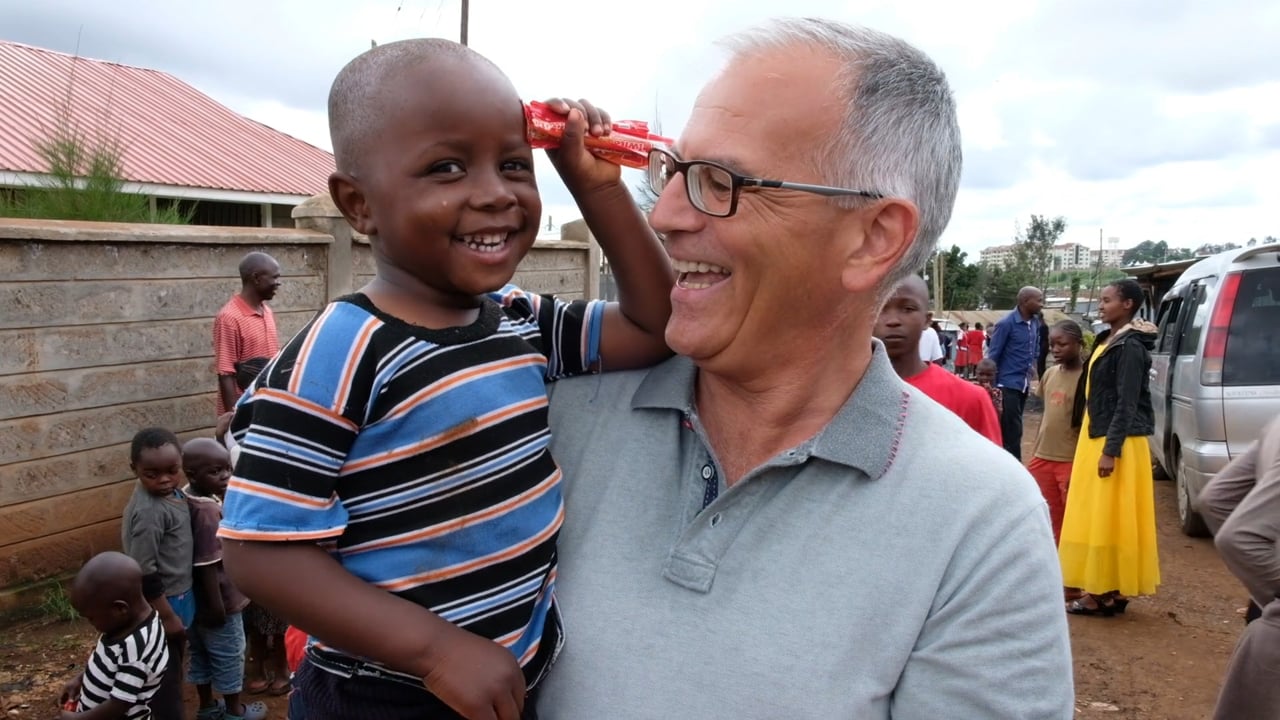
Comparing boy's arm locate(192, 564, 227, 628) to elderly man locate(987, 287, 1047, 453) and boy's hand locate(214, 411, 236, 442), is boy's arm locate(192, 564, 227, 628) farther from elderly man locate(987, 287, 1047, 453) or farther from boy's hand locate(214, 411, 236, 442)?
elderly man locate(987, 287, 1047, 453)

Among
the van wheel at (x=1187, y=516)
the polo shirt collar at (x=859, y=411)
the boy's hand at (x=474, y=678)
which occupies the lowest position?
the van wheel at (x=1187, y=516)

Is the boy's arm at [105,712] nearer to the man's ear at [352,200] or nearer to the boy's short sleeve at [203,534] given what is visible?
the boy's short sleeve at [203,534]

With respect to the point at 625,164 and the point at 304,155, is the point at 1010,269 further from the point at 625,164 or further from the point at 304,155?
the point at 625,164

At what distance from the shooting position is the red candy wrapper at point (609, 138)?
1.71m

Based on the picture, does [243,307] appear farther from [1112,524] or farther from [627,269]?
[1112,524]

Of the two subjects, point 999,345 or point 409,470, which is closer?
point 409,470

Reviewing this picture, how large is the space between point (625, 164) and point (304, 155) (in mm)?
18877

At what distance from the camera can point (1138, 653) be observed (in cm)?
599

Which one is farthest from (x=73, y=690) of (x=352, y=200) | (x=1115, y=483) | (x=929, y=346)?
(x=929, y=346)

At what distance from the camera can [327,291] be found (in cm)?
699

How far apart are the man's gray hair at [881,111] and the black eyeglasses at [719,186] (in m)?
0.02

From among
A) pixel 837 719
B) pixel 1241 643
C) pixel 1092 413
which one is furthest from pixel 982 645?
pixel 1092 413

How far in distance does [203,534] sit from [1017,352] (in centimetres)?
861

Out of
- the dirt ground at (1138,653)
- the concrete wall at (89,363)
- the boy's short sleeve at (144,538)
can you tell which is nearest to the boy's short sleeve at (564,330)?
the boy's short sleeve at (144,538)
